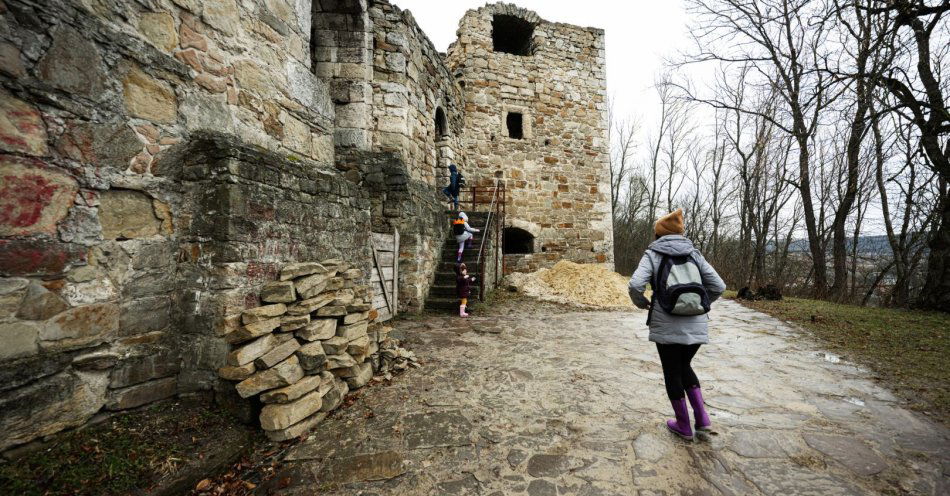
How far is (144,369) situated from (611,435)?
126 inches

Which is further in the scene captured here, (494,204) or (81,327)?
(494,204)

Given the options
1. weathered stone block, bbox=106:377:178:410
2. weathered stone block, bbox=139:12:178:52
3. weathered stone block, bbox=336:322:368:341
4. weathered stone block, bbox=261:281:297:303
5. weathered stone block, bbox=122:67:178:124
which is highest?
weathered stone block, bbox=139:12:178:52

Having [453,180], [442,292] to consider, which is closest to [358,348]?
[442,292]

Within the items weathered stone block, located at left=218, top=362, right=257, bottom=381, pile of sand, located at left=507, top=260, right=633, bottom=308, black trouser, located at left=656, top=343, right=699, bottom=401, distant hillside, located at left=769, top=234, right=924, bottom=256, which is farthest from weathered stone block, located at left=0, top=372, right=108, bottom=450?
distant hillside, located at left=769, top=234, right=924, bottom=256

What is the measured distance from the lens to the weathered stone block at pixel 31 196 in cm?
175

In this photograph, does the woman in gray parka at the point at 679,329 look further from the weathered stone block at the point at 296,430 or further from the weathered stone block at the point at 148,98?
the weathered stone block at the point at 148,98

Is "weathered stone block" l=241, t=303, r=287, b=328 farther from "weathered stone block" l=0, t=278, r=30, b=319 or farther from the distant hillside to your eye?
the distant hillside

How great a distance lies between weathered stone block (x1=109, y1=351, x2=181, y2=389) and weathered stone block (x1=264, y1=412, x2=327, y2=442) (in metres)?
0.80

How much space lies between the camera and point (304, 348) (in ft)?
9.07

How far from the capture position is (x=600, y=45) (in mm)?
11242

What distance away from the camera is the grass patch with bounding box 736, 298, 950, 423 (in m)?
3.23

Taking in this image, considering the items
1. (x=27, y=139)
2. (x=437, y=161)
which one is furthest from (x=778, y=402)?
(x=437, y=161)

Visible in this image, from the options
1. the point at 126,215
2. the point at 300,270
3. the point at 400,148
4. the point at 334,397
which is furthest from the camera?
the point at 400,148

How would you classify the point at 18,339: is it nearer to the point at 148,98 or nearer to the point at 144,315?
the point at 144,315
